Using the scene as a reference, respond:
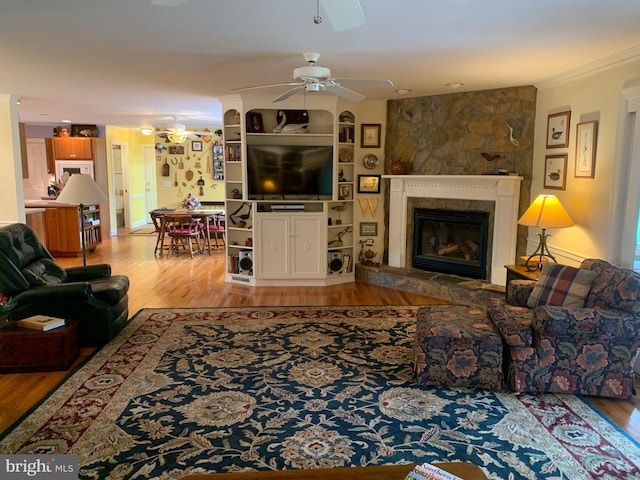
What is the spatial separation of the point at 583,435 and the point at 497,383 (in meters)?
0.63

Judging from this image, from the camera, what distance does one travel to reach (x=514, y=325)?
327 centimetres

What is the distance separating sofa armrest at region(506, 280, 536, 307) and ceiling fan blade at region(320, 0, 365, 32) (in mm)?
2620

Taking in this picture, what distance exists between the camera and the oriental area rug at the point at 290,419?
2.52 m

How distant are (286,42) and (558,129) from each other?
3025mm

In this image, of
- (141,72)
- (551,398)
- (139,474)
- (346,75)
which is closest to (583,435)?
(551,398)

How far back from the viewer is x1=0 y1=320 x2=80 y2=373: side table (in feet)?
11.6

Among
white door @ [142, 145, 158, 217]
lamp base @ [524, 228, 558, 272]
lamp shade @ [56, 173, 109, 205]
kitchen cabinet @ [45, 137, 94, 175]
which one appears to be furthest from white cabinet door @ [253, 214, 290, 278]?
white door @ [142, 145, 158, 217]

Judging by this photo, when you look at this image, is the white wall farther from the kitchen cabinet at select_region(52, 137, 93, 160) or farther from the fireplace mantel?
the kitchen cabinet at select_region(52, 137, 93, 160)

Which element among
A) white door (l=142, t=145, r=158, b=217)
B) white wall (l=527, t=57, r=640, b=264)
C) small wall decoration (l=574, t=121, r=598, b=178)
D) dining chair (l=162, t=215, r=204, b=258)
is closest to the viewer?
white wall (l=527, t=57, r=640, b=264)

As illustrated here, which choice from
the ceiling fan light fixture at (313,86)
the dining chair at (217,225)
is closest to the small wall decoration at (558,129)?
the ceiling fan light fixture at (313,86)

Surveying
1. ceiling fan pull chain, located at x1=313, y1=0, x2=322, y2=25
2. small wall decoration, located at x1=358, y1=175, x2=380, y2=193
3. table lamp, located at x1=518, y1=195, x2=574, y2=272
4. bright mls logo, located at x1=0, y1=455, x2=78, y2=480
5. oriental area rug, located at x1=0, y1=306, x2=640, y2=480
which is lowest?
oriental area rug, located at x1=0, y1=306, x2=640, y2=480

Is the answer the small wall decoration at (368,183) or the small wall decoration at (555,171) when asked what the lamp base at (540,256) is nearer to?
the small wall decoration at (555,171)

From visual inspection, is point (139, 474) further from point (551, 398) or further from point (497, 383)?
point (551, 398)

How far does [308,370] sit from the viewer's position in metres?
3.66
